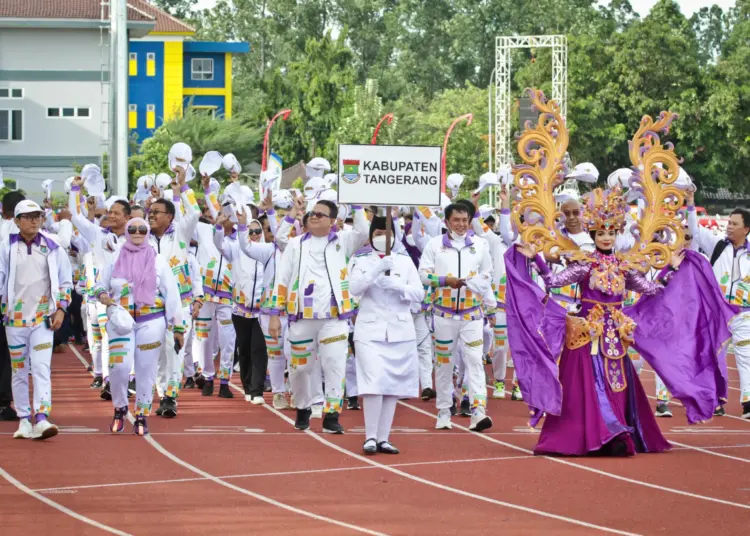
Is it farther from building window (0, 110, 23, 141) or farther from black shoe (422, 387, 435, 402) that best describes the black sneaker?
building window (0, 110, 23, 141)

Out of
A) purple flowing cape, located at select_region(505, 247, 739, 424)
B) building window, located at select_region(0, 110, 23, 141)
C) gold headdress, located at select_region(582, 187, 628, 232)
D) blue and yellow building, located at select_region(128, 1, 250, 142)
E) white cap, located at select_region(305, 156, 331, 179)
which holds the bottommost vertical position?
purple flowing cape, located at select_region(505, 247, 739, 424)

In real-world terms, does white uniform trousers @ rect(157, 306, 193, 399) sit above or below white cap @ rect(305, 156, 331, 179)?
below

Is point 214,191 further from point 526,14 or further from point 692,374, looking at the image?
point 526,14

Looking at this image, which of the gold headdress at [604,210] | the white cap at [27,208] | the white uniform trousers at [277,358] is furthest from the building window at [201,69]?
the gold headdress at [604,210]

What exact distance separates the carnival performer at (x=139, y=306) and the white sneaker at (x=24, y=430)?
74 centimetres

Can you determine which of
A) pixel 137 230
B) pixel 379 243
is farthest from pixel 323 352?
pixel 137 230

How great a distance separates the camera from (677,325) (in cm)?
1220

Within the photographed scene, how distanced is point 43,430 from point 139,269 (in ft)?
4.97

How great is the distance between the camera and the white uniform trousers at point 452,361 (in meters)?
13.4

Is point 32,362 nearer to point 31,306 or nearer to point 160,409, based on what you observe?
point 31,306

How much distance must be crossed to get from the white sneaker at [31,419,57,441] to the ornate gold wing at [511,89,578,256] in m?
4.01

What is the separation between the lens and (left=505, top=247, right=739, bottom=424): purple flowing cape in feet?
39.1

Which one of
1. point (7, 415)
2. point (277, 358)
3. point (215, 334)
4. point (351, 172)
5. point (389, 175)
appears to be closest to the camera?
point (351, 172)

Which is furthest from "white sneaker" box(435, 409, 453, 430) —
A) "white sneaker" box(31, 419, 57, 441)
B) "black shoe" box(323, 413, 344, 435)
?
"white sneaker" box(31, 419, 57, 441)
